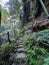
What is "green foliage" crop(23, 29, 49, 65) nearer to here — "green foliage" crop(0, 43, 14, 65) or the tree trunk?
"green foliage" crop(0, 43, 14, 65)

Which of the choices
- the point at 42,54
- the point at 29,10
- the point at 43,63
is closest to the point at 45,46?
the point at 42,54

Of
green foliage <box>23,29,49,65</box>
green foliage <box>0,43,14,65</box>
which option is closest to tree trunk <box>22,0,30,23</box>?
green foliage <box>0,43,14,65</box>

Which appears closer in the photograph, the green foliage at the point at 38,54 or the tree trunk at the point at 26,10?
the green foliage at the point at 38,54

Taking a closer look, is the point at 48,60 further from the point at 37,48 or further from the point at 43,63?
the point at 37,48

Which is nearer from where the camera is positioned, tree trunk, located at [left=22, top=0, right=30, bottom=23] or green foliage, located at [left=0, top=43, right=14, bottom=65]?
green foliage, located at [left=0, top=43, right=14, bottom=65]

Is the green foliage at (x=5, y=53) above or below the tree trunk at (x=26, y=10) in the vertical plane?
below

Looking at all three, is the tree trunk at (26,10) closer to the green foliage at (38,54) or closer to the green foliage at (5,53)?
the green foliage at (5,53)

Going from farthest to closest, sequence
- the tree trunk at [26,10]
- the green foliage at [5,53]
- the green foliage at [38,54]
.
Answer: the tree trunk at [26,10] → the green foliage at [5,53] → the green foliage at [38,54]

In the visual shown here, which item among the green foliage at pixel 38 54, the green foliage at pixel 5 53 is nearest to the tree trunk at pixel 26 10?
the green foliage at pixel 5 53

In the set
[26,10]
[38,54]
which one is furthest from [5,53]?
[26,10]

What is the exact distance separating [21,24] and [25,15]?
0.93 meters

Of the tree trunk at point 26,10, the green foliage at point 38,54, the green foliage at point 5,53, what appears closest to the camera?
the green foliage at point 38,54

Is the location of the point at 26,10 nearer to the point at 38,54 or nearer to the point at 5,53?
the point at 5,53

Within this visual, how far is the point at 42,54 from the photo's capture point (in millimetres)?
4809
